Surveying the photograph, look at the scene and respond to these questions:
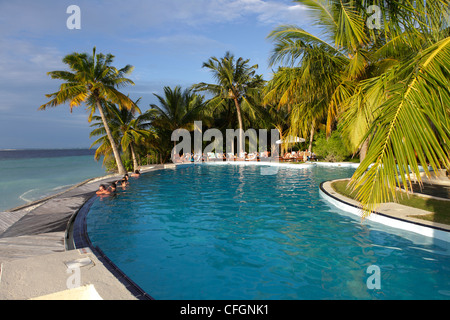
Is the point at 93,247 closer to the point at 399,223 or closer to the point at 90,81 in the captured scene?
the point at 399,223

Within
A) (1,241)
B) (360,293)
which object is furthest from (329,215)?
(1,241)

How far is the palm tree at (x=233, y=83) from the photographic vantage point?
23625 mm

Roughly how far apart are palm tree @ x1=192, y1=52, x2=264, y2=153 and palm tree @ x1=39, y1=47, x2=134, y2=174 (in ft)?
27.7

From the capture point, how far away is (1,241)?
478 cm

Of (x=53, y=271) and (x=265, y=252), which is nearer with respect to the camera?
(x=53, y=271)

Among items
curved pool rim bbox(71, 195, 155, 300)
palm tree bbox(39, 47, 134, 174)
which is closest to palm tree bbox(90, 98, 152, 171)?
palm tree bbox(39, 47, 134, 174)

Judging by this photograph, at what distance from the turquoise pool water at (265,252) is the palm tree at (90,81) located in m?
10.2

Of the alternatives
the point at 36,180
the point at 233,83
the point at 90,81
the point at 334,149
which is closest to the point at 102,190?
the point at 90,81

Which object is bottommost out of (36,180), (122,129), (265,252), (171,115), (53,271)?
(36,180)

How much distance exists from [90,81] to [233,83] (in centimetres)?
1250

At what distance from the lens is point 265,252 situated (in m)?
4.96

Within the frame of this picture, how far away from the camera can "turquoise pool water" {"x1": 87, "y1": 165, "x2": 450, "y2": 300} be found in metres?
3.78

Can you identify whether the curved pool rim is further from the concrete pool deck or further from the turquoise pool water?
the turquoise pool water
